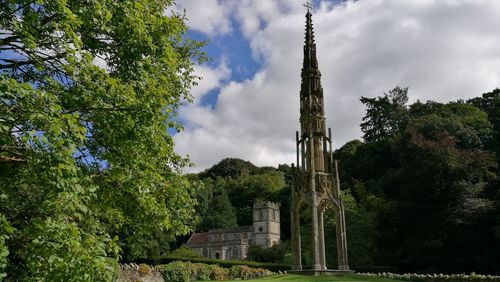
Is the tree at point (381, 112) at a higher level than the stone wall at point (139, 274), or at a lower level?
higher

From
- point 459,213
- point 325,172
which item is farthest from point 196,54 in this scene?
point 459,213

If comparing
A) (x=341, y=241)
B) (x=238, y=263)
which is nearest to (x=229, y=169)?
(x=238, y=263)

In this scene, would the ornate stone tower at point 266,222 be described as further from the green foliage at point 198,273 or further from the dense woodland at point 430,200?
the green foliage at point 198,273

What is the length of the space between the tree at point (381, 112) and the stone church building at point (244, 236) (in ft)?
61.0

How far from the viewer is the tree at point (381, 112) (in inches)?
2549

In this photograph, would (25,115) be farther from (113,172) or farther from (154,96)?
(154,96)

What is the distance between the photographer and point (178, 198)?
809 cm

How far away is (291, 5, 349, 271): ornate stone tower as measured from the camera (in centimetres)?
1836

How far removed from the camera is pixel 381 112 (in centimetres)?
6606

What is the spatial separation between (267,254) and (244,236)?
19.4m

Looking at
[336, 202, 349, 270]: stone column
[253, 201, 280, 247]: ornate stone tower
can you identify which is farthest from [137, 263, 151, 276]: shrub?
[253, 201, 280, 247]: ornate stone tower

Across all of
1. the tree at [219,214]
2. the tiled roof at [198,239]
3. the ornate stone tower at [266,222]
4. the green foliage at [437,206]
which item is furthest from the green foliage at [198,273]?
the tree at [219,214]

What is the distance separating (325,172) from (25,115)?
15.5 meters

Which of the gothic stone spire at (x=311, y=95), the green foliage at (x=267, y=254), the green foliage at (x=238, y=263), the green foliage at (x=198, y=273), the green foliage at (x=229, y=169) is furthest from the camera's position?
the green foliage at (x=229, y=169)
